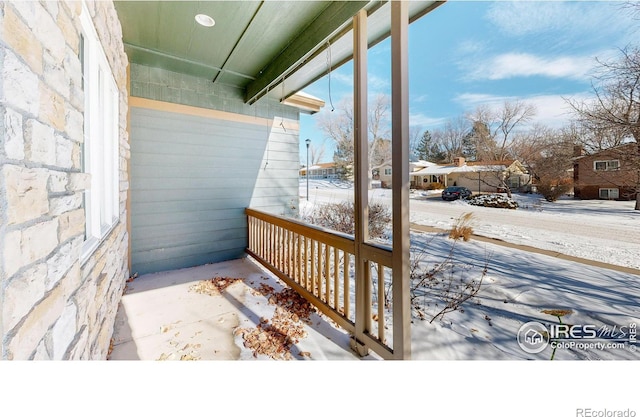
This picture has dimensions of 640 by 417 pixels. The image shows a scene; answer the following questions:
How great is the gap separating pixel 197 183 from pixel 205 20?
2.25 metres

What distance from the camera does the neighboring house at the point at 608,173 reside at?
1.89m

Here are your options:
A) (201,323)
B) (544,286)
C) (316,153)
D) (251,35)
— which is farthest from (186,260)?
(544,286)

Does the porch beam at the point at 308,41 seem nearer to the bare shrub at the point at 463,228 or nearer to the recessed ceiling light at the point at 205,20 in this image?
the recessed ceiling light at the point at 205,20

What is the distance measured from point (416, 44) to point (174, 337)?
3.76m

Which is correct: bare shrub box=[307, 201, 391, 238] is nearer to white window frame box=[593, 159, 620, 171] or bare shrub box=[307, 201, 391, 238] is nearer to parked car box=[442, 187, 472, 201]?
parked car box=[442, 187, 472, 201]

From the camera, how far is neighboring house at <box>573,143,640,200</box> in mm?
1890

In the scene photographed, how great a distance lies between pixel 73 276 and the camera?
1.14 meters

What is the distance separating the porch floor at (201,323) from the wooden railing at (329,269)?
0.58ft

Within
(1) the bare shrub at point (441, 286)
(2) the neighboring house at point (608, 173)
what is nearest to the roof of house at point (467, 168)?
(2) the neighboring house at point (608, 173)

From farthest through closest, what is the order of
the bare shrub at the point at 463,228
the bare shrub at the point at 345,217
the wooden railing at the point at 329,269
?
the bare shrub at the point at 345,217 < the bare shrub at the point at 463,228 < the wooden railing at the point at 329,269

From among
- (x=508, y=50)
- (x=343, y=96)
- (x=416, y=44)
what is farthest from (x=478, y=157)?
(x=343, y=96)

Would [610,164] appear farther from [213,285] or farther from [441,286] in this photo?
[213,285]

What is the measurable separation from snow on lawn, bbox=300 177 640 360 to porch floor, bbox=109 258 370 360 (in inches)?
34.0
